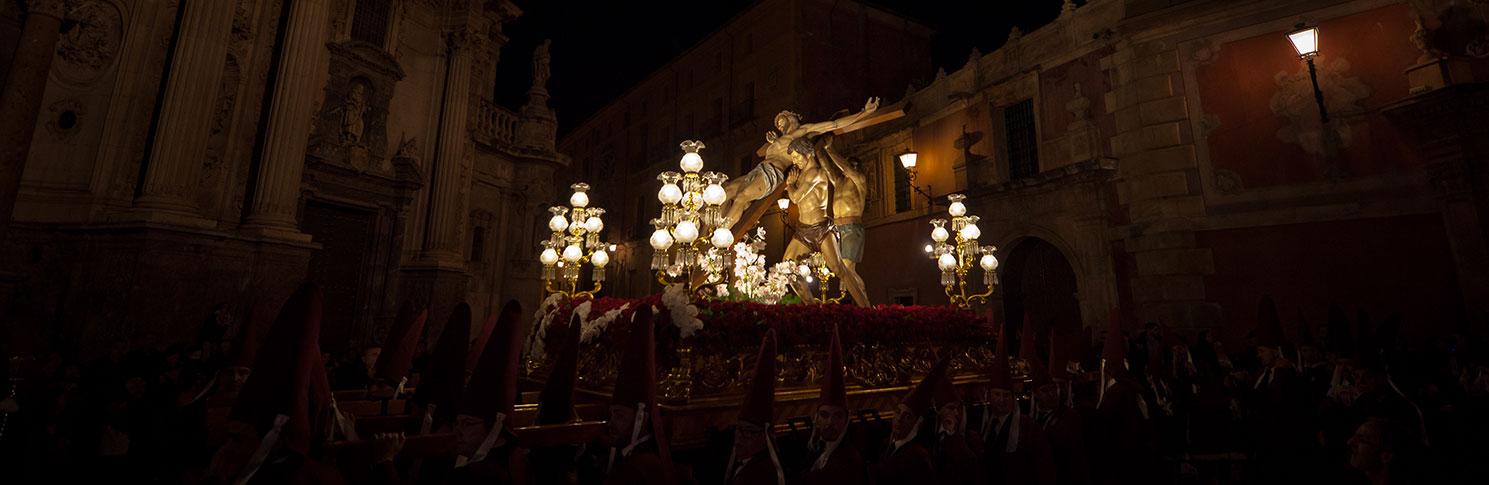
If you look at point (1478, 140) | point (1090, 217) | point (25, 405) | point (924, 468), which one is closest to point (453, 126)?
point (25, 405)

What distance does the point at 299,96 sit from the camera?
1077cm

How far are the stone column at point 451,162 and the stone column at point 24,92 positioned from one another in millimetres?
7193

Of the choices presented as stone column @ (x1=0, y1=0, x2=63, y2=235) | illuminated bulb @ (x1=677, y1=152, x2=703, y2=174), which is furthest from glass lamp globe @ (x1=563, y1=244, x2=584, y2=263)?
stone column @ (x1=0, y1=0, x2=63, y2=235)

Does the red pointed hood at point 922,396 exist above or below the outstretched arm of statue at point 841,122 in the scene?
below

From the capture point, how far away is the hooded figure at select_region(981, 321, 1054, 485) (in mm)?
4074

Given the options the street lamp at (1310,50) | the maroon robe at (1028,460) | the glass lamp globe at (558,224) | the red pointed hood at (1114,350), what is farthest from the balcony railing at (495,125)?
the street lamp at (1310,50)

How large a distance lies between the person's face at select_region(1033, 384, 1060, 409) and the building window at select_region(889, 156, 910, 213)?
13.4 meters

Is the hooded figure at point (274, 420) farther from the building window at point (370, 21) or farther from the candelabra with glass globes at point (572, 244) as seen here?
the building window at point (370, 21)

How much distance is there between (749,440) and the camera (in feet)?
11.5

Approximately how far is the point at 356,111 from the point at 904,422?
13589mm

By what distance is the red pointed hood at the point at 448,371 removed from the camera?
12.4 ft

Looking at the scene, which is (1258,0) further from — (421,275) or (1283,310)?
(421,275)

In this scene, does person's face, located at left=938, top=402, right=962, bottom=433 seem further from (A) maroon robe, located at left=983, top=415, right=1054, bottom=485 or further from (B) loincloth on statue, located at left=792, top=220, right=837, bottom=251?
(B) loincloth on statue, located at left=792, top=220, right=837, bottom=251

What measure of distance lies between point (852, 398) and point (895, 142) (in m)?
14.0
